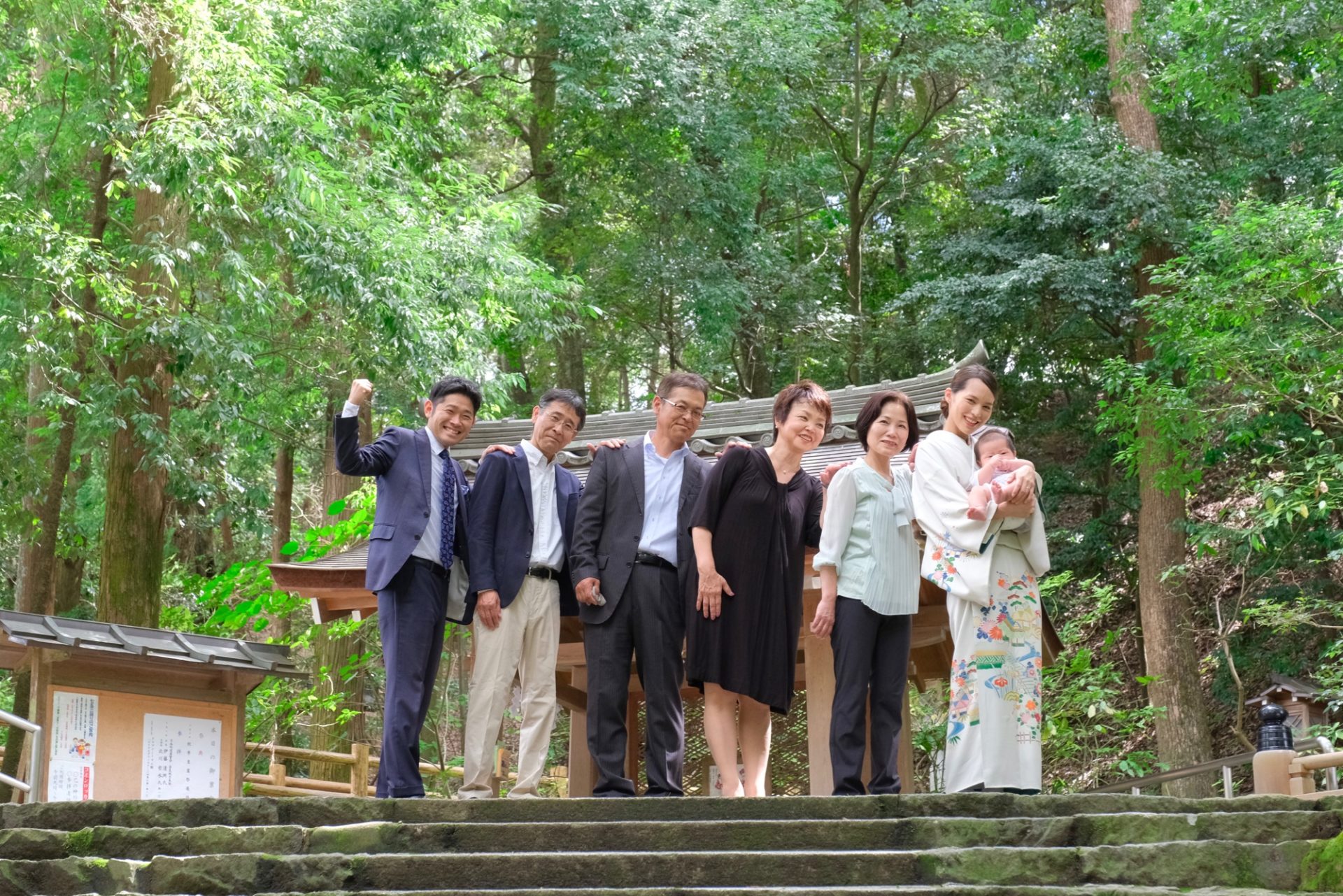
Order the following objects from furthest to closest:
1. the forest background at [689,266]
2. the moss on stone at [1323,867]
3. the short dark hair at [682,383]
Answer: the forest background at [689,266] < the short dark hair at [682,383] < the moss on stone at [1323,867]

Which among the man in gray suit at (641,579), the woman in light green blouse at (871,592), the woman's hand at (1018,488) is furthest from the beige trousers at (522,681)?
the woman's hand at (1018,488)

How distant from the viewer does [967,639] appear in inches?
193

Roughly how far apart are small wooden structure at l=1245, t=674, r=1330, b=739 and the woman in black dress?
750 centimetres

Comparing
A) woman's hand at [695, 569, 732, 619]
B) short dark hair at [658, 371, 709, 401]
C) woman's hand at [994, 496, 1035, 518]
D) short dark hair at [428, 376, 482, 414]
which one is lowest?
woman's hand at [695, 569, 732, 619]

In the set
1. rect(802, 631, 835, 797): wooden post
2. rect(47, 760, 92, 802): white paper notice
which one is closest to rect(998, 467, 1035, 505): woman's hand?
rect(802, 631, 835, 797): wooden post

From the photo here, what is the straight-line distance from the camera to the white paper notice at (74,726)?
7.18 meters

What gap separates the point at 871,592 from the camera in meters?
5.00

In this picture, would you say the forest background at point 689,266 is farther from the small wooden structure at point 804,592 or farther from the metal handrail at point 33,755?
the metal handrail at point 33,755

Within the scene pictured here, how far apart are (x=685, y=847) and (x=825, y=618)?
1.18 metres

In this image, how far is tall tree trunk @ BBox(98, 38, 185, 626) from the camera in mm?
10703

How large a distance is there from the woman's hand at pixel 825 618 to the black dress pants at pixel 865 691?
23 mm

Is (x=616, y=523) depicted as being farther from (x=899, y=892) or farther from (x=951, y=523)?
(x=899, y=892)

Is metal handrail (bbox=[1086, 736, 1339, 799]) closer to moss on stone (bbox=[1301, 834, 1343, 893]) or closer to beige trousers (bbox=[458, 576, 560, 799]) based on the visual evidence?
moss on stone (bbox=[1301, 834, 1343, 893])

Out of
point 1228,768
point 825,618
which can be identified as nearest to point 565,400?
point 825,618
